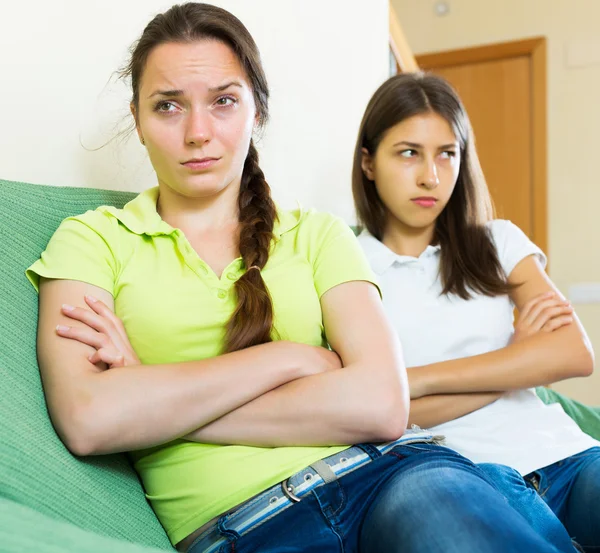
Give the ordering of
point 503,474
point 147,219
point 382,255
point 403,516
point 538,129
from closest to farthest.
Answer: point 403,516 < point 147,219 < point 503,474 < point 382,255 < point 538,129

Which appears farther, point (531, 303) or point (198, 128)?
point (531, 303)

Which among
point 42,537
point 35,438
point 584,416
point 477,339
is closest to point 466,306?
point 477,339

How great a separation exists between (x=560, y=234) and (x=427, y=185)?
307cm

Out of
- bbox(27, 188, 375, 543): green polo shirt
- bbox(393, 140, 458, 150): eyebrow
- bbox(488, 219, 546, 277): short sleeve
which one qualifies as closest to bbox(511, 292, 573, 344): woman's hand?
bbox(488, 219, 546, 277): short sleeve

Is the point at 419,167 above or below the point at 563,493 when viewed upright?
above

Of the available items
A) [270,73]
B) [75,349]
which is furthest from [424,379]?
[270,73]

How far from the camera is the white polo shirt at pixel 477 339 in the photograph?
1344 mm

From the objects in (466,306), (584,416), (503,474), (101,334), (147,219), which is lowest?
(584,416)

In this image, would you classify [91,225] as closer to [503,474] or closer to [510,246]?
[503,474]

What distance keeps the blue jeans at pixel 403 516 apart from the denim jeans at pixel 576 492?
0.39 m

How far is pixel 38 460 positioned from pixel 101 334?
0.65 ft

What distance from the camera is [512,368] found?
1.38 m

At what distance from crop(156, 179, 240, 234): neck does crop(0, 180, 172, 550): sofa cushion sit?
16 centimetres

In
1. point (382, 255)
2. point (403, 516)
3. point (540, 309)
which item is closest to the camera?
point (403, 516)
